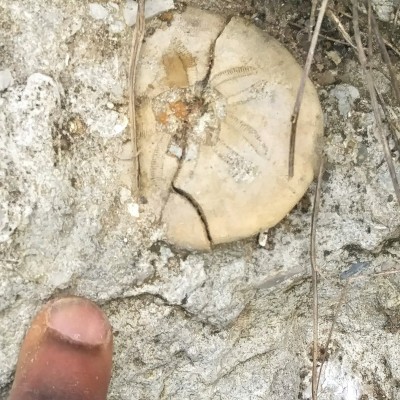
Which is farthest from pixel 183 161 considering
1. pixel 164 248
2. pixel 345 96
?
pixel 345 96

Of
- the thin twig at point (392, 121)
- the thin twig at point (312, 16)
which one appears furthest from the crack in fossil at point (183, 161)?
the thin twig at point (392, 121)

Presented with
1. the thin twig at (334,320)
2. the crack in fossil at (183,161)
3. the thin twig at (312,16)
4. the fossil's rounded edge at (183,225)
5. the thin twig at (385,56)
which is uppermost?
the thin twig at (312,16)

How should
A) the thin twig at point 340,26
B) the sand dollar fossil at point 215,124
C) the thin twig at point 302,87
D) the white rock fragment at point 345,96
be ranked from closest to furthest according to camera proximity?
the thin twig at point 302,87 < the sand dollar fossil at point 215,124 < the thin twig at point 340,26 < the white rock fragment at point 345,96

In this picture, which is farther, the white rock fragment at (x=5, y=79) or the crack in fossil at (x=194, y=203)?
the crack in fossil at (x=194, y=203)

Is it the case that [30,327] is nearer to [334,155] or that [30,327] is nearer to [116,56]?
[116,56]

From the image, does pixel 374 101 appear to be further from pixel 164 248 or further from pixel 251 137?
pixel 164 248

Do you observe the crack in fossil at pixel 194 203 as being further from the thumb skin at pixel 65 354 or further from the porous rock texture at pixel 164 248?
the thumb skin at pixel 65 354

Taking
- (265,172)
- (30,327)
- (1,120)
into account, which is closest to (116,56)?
(1,120)
